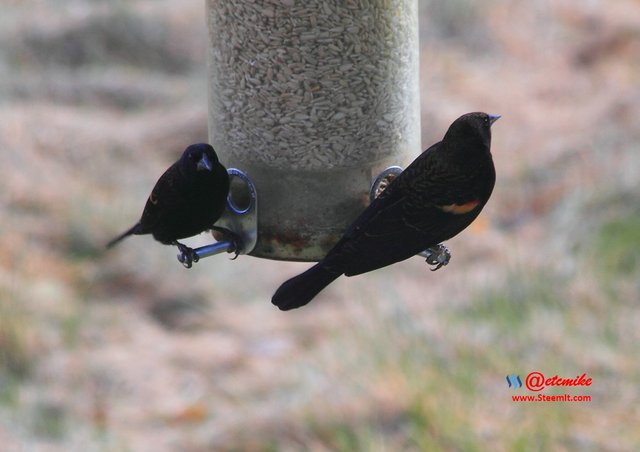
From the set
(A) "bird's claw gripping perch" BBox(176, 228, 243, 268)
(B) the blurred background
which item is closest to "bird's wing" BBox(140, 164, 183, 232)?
(A) "bird's claw gripping perch" BBox(176, 228, 243, 268)

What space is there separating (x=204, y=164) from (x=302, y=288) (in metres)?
0.46

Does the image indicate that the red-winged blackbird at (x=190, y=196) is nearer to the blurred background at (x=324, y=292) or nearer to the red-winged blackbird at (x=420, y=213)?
the red-winged blackbird at (x=420, y=213)

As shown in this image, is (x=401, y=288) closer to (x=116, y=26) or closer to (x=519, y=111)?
(x=519, y=111)

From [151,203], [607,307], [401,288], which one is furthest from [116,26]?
[151,203]

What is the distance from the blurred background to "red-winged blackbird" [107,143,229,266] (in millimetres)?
2606

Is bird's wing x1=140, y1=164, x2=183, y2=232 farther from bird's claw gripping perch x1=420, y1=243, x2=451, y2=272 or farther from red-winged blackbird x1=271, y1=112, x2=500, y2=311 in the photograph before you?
bird's claw gripping perch x1=420, y1=243, x2=451, y2=272

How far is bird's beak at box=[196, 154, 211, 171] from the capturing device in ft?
10.9

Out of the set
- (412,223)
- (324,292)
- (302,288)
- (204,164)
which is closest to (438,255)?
(412,223)

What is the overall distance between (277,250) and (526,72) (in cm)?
941

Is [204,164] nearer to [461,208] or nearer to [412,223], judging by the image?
[412,223]

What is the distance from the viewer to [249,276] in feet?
32.3

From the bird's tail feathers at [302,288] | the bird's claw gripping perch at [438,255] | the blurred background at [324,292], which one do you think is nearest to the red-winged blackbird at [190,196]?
the bird's tail feathers at [302,288]

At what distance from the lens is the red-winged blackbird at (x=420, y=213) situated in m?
3.24

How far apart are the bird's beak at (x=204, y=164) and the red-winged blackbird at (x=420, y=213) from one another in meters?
0.41
